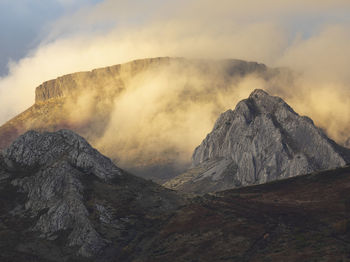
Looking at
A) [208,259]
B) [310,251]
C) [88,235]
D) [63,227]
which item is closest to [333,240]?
[310,251]

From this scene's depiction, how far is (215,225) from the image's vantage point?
170 m

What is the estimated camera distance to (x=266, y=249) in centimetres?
14125

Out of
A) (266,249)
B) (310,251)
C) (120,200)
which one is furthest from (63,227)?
(310,251)

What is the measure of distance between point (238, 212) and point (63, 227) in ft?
201

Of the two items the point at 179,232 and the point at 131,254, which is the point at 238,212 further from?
the point at 131,254

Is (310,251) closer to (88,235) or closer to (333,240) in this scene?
(333,240)

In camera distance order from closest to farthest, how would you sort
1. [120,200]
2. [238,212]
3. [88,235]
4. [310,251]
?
[310,251], [88,235], [238,212], [120,200]

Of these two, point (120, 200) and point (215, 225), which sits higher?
point (120, 200)

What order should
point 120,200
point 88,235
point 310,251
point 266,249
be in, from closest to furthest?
1. point 310,251
2. point 266,249
3. point 88,235
4. point 120,200

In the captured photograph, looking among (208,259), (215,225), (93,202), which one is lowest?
(208,259)

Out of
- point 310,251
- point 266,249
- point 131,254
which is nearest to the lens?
point 310,251

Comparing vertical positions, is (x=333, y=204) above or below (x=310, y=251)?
above

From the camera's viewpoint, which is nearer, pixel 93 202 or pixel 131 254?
pixel 131 254

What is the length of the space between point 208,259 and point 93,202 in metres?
63.8
